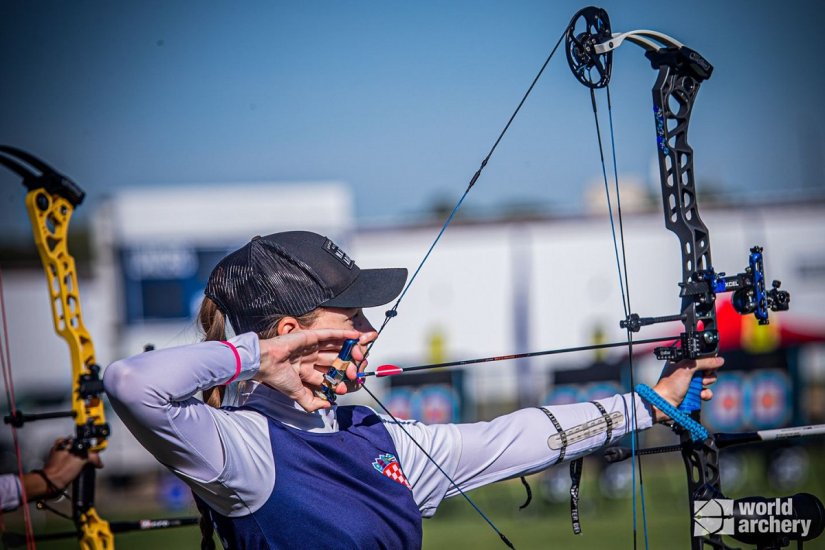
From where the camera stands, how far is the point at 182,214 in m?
14.8

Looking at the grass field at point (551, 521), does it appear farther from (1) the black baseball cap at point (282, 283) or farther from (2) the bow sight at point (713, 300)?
(1) the black baseball cap at point (282, 283)

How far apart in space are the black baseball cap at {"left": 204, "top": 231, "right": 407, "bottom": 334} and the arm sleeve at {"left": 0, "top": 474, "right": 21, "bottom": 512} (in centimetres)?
201

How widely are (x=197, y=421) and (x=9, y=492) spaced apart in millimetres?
2224

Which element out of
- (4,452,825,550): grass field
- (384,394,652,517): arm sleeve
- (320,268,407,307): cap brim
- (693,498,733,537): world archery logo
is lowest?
(4,452,825,550): grass field

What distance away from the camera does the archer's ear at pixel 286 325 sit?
1.98 metres

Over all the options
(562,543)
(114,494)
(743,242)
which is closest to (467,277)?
(743,242)

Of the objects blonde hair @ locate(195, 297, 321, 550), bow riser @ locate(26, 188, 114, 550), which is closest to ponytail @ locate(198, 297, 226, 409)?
blonde hair @ locate(195, 297, 321, 550)

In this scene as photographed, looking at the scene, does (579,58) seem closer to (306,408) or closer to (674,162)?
(674,162)

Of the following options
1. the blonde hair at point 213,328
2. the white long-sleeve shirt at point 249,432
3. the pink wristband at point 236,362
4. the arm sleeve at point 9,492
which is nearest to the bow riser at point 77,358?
the arm sleeve at point 9,492

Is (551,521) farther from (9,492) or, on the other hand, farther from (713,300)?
(713,300)

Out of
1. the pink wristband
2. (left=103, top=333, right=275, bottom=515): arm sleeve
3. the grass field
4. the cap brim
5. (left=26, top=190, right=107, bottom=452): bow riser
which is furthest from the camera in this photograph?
the grass field

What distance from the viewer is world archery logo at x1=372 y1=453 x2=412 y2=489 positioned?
204 cm

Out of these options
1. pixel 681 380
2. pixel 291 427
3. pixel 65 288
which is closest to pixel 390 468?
pixel 291 427

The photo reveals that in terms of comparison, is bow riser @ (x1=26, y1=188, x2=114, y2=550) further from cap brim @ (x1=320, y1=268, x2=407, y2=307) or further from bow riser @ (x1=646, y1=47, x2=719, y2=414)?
bow riser @ (x1=646, y1=47, x2=719, y2=414)
